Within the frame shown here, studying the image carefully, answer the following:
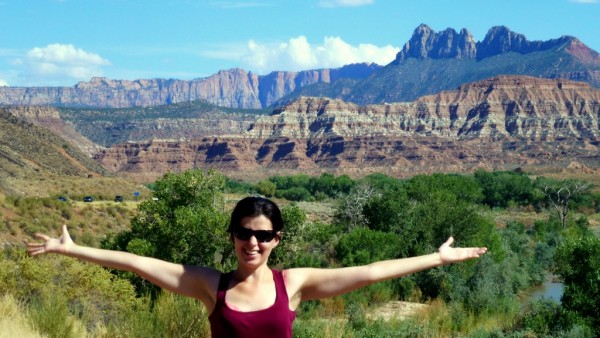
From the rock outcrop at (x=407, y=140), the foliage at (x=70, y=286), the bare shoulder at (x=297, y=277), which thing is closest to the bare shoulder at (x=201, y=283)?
the bare shoulder at (x=297, y=277)

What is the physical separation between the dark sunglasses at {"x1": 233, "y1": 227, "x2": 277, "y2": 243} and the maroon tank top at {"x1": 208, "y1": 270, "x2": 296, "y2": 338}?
0.91 feet

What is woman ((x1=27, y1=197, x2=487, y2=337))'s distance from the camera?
3842mm

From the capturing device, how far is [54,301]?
→ 9.68 meters

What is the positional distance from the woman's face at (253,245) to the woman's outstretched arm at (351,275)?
0.21 meters

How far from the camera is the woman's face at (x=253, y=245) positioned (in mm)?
3914

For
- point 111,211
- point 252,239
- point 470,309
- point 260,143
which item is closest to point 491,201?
point 111,211

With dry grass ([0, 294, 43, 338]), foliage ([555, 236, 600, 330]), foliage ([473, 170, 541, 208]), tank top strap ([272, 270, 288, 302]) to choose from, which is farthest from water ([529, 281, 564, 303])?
foliage ([473, 170, 541, 208])

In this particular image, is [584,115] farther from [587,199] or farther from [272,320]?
[272,320]

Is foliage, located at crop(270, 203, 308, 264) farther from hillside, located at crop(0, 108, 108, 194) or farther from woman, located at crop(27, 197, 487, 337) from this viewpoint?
hillside, located at crop(0, 108, 108, 194)

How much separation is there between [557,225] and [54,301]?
184ft

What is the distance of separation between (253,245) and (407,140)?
563 ft

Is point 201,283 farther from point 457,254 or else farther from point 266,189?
point 266,189

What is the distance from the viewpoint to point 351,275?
401cm

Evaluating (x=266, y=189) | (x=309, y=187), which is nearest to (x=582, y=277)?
(x=266, y=189)
